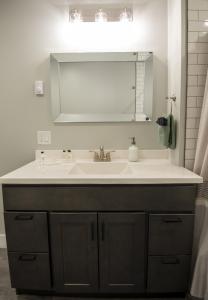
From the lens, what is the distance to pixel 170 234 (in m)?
1.45

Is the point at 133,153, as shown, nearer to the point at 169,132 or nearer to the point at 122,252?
the point at 169,132

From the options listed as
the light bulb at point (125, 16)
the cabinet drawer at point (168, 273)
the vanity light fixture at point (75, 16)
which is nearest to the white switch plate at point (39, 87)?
the vanity light fixture at point (75, 16)

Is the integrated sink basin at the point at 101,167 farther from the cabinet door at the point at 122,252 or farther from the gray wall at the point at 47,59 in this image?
the cabinet door at the point at 122,252

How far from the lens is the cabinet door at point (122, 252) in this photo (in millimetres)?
1439

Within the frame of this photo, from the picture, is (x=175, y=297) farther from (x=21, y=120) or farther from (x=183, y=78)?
(x=21, y=120)

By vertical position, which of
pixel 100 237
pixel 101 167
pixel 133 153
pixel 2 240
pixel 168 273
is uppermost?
pixel 133 153

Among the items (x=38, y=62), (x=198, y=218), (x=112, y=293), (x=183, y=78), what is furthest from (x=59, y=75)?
(x=112, y=293)

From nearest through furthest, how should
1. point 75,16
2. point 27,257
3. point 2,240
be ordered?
point 27,257 → point 75,16 → point 2,240

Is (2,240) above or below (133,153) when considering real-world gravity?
below

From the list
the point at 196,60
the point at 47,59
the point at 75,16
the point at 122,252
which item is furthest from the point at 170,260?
the point at 75,16

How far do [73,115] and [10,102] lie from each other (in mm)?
589

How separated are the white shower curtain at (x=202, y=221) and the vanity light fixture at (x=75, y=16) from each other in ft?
3.93

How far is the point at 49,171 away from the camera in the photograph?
62.8 inches

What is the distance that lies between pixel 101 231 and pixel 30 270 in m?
0.58
